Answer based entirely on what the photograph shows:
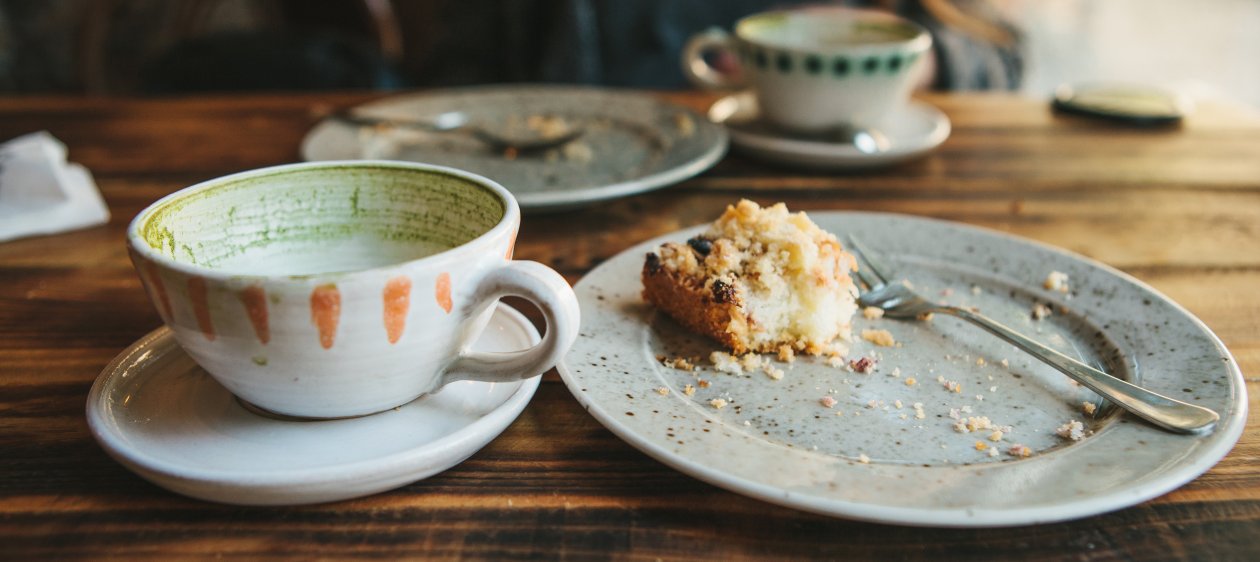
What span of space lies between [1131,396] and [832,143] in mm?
673

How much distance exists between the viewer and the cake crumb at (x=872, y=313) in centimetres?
74

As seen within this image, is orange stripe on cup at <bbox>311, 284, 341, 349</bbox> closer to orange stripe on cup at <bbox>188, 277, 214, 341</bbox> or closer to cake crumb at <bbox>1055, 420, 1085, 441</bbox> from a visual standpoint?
orange stripe on cup at <bbox>188, 277, 214, 341</bbox>

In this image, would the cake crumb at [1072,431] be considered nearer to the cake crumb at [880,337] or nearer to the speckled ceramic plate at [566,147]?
the cake crumb at [880,337]

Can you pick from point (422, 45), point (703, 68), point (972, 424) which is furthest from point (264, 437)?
point (422, 45)

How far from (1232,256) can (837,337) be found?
488 mm

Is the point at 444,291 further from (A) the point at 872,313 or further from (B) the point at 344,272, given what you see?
(A) the point at 872,313

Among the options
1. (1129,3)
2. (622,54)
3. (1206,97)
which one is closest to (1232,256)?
(1206,97)

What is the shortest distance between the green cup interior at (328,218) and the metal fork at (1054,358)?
1.15 feet

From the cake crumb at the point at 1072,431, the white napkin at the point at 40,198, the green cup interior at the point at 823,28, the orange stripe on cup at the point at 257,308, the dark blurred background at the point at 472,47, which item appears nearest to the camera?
the orange stripe on cup at the point at 257,308

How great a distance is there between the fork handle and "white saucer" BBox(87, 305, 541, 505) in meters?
0.35

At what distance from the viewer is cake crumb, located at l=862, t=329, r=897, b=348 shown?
0.70 meters

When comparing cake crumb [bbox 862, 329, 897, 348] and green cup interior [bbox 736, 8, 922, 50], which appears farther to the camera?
green cup interior [bbox 736, 8, 922, 50]

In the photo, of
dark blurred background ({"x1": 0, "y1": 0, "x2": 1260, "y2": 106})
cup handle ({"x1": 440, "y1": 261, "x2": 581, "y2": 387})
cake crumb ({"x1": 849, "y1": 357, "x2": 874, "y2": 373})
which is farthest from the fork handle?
dark blurred background ({"x1": 0, "y1": 0, "x2": 1260, "y2": 106})

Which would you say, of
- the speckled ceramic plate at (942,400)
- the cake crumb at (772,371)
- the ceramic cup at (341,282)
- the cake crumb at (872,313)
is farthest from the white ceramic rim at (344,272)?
the cake crumb at (872,313)
